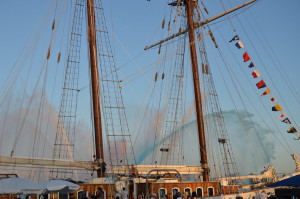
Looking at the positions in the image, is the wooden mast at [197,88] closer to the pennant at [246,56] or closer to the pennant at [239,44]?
the pennant at [239,44]

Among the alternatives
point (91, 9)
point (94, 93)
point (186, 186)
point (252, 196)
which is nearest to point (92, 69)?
point (94, 93)

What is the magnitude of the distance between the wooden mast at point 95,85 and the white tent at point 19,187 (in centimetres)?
1109

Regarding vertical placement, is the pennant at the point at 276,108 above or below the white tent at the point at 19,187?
above

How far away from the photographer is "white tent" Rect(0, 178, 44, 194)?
25297 mm

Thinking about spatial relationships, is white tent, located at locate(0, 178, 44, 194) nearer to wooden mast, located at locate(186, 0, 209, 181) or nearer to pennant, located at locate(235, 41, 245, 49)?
wooden mast, located at locate(186, 0, 209, 181)

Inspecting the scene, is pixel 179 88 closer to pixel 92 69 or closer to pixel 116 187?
pixel 92 69

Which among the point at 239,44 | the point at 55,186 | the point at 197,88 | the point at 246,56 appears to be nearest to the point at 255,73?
the point at 246,56

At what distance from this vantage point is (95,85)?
3844 cm

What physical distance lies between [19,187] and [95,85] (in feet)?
48.5

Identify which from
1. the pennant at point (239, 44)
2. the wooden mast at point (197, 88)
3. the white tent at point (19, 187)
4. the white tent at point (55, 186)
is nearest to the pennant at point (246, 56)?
the pennant at point (239, 44)

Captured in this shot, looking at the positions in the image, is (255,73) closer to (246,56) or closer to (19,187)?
(246,56)

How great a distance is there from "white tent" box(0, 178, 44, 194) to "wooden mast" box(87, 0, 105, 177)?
11092mm

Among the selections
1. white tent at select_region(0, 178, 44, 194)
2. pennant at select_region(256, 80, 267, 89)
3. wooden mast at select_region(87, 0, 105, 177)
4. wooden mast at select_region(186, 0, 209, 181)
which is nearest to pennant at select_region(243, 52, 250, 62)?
pennant at select_region(256, 80, 267, 89)

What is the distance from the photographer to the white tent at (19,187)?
996 inches
